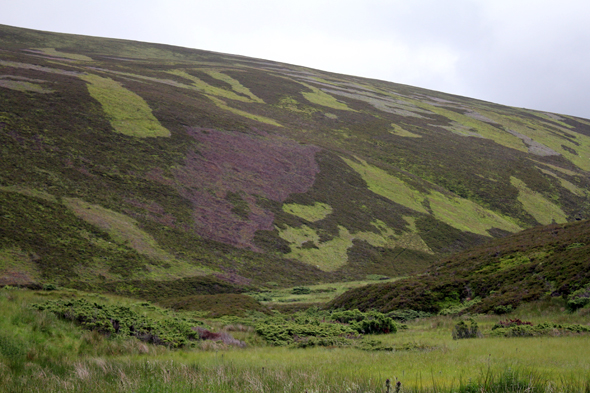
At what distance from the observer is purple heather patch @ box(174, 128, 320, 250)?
136ft

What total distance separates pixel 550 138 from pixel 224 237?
355 ft

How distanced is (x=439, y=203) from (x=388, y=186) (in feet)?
26.9

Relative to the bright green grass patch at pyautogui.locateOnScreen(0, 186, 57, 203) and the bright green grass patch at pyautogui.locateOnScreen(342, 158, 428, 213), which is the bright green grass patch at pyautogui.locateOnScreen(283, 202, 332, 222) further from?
the bright green grass patch at pyautogui.locateOnScreen(0, 186, 57, 203)

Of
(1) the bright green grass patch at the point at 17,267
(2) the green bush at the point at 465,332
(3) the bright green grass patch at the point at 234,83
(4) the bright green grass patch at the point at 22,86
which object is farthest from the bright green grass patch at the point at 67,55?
(2) the green bush at the point at 465,332

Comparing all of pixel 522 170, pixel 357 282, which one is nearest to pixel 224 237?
pixel 357 282

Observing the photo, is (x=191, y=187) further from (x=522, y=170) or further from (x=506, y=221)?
(x=522, y=170)

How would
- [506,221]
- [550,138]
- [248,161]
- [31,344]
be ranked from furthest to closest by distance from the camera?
[550,138] < [506,221] < [248,161] < [31,344]

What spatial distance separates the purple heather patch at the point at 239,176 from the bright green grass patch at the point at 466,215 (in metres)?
19.2

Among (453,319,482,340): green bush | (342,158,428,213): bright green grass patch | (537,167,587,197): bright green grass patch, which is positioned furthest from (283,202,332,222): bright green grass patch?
(537,167,587,197): bright green grass patch

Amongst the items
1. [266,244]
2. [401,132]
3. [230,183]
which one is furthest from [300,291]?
[401,132]

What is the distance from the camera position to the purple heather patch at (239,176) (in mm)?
41312

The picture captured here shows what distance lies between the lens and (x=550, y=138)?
4476 inches

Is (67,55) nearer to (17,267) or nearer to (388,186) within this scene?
(388,186)

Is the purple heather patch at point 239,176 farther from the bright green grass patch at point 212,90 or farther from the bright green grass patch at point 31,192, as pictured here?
the bright green grass patch at point 212,90
